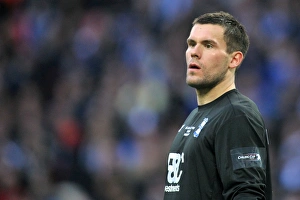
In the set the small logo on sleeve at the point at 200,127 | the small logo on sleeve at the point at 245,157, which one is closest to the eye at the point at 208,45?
the small logo on sleeve at the point at 200,127

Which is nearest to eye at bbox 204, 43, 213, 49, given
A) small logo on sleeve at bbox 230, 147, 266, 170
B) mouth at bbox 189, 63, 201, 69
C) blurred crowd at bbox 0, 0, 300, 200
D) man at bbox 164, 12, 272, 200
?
man at bbox 164, 12, 272, 200

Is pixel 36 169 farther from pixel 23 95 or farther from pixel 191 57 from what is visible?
pixel 191 57

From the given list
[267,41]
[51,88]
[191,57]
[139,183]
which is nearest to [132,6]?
[51,88]

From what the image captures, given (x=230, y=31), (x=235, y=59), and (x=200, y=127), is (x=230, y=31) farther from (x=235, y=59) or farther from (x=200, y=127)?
(x=200, y=127)

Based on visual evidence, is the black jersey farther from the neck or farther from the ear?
the ear

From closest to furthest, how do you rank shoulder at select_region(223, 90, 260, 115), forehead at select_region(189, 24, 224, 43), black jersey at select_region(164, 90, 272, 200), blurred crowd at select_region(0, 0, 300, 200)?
black jersey at select_region(164, 90, 272, 200)
shoulder at select_region(223, 90, 260, 115)
forehead at select_region(189, 24, 224, 43)
blurred crowd at select_region(0, 0, 300, 200)

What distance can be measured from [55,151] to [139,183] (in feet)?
4.64

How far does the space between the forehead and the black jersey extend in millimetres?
315

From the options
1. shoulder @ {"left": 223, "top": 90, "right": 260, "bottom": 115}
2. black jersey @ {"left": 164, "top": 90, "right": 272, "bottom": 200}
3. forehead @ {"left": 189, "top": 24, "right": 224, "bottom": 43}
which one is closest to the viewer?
black jersey @ {"left": 164, "top": 90, "right": 272, "bottom": 200}

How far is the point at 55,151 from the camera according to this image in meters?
9.74

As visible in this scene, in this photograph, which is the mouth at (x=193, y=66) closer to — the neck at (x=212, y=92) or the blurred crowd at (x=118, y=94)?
the neck at (x=212, y=92)

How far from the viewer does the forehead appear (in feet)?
13.3

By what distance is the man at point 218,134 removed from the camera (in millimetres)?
3674

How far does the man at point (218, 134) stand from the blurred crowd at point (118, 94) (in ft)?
12.5
